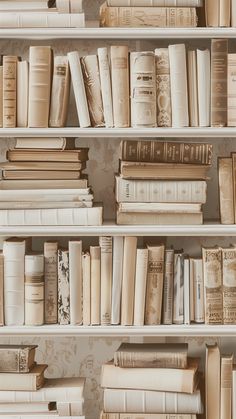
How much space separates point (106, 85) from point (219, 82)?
340 millimetres

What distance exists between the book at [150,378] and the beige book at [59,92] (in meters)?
0.78

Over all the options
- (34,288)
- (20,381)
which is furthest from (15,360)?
(34,288)

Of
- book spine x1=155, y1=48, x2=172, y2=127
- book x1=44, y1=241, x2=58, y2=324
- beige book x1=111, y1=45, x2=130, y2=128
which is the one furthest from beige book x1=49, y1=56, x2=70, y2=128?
book x1=44, y1=241, x2=58, y2=324

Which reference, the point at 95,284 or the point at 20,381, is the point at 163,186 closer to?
the point at 95,284

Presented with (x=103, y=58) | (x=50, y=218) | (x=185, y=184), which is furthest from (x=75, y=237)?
(x=103, y=58)

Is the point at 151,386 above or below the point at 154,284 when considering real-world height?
below

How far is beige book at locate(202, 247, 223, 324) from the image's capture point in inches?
87.2

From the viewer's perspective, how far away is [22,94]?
2.20 meters

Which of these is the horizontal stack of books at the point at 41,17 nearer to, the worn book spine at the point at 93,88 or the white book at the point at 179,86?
the worn book spine at the point at 93,88

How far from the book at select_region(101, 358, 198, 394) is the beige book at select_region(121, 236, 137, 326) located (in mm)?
150

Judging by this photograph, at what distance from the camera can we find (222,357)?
224cm

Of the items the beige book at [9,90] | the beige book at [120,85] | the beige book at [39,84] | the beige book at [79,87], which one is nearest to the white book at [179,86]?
the beige book at [120,85]

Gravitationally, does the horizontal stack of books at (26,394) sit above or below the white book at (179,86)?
below

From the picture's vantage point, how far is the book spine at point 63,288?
2.23m
